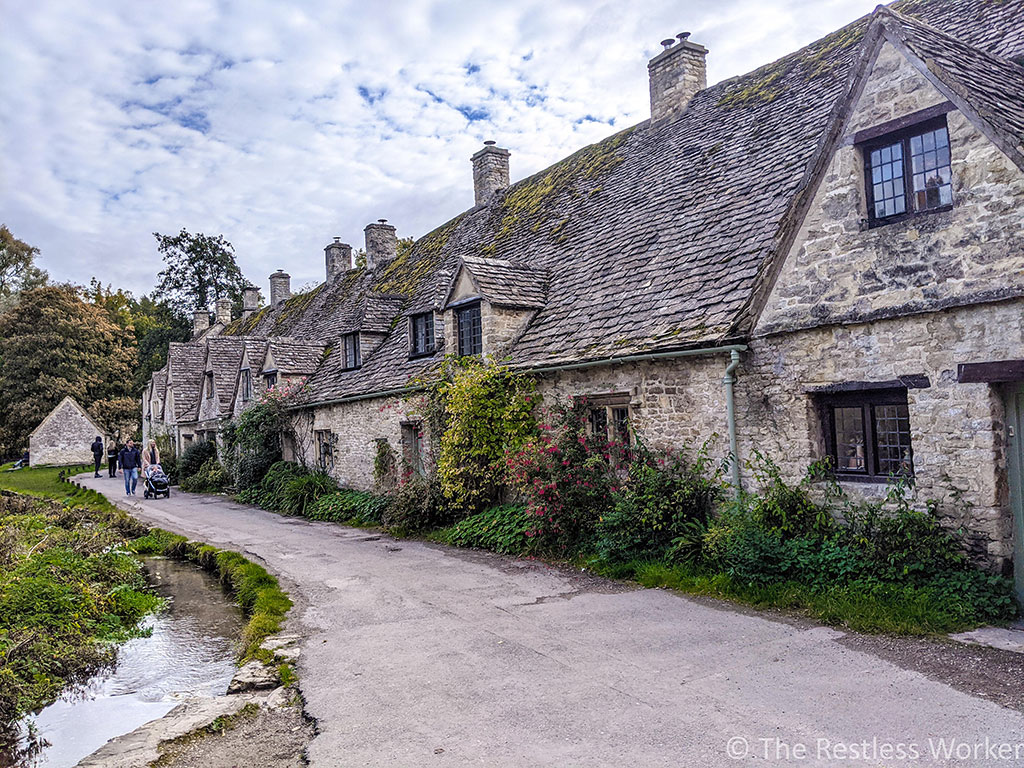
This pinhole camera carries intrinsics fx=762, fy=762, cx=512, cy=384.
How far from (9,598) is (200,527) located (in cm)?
847

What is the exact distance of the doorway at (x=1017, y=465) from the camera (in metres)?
7.71

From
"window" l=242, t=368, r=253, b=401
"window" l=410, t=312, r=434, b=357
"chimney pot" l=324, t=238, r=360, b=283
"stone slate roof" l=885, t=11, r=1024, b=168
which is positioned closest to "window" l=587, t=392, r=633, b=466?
"stone slate roof" l=885, t=11, r=1024, b=168

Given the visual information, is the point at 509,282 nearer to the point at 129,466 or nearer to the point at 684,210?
the point at 684,210

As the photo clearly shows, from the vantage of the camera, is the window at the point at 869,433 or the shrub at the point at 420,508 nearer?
the window at the point at 869,433

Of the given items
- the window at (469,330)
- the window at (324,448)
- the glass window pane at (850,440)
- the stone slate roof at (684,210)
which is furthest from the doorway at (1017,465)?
the window at (324,448)

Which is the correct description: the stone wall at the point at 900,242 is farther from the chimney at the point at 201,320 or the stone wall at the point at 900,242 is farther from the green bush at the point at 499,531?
the chimney at the point at 201,320

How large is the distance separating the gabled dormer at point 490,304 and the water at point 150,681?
696 cm

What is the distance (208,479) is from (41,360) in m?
30.3

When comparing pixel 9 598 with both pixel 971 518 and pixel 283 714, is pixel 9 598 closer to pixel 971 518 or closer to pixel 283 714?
pixel 283 714

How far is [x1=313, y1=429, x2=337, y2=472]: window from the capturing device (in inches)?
880

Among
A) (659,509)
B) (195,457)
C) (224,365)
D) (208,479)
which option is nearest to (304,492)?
(208,479)

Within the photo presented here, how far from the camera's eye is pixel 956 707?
571cm

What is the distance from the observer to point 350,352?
73.7ft

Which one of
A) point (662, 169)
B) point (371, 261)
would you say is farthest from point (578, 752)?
point (371, 261)
